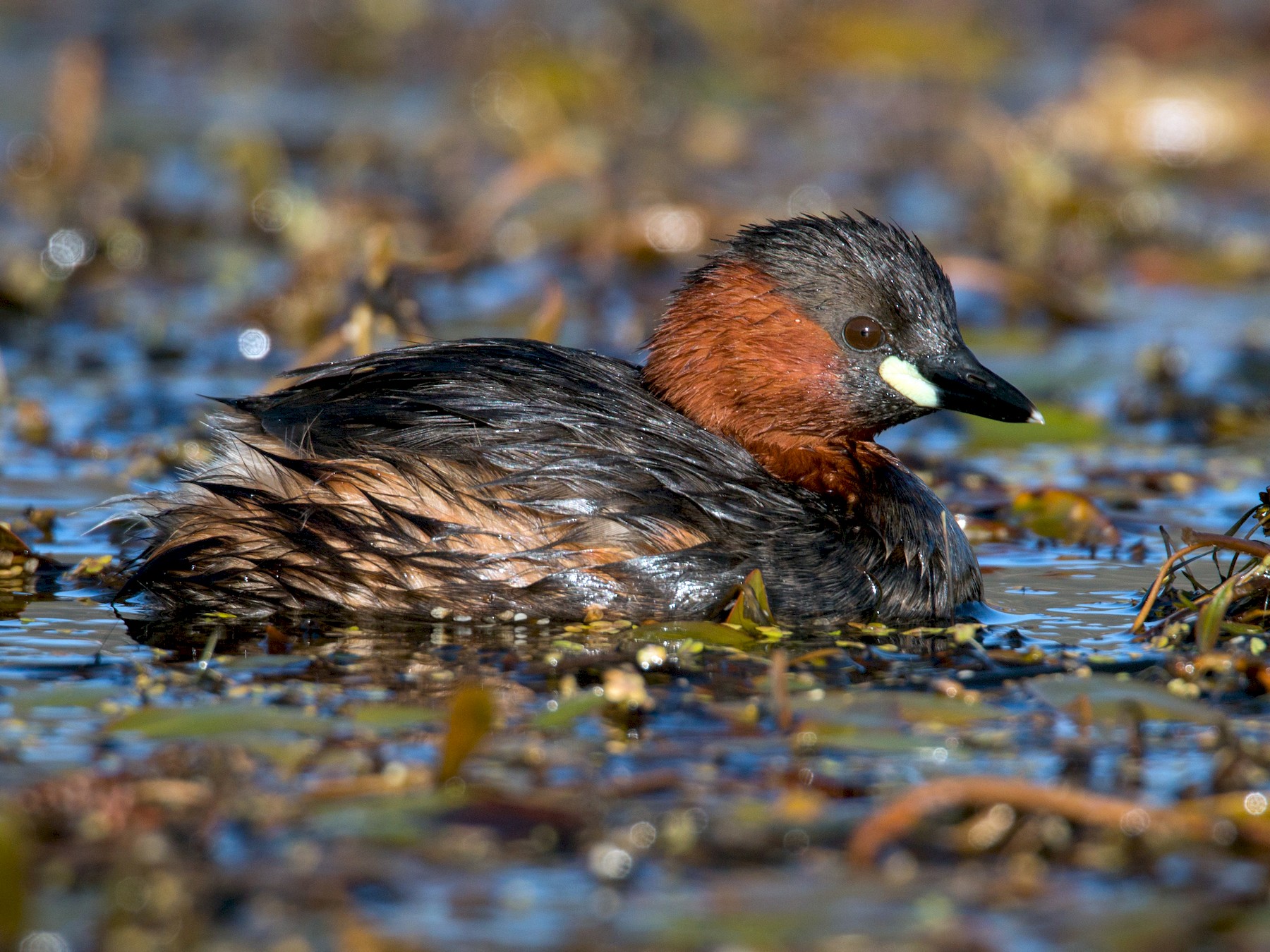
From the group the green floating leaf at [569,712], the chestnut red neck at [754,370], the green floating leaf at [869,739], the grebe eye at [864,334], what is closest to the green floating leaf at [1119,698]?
the green floating leaf at [869,739]

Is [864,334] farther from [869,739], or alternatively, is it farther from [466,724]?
[466,724]

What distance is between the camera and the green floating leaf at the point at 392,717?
4.54 meters

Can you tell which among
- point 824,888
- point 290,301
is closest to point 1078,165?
point 290,301

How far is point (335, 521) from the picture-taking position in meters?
5.40

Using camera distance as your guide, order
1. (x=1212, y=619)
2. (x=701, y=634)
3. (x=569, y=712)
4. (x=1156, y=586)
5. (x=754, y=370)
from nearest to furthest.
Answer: (x=569, y=712)
(x=1212, y=619)
(x=701, y=634)
(x=1156, y=586)
(x=754, y=370)

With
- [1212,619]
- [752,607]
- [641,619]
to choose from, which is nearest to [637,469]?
[641,619]

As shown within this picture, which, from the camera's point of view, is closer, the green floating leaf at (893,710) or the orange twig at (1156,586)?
the green floating leaf at (893,710)

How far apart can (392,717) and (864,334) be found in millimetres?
2202

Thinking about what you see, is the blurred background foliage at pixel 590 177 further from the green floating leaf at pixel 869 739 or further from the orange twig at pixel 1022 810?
the orange twig at pixel 1022 810

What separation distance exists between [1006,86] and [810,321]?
11642 millimetres

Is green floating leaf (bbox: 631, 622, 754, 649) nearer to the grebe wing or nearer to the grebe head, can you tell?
the grebe wing

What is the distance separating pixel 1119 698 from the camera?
4684mm

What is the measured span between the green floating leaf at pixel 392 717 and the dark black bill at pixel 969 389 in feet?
7.15

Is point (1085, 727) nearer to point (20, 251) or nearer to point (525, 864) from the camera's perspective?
point (525, 864)
